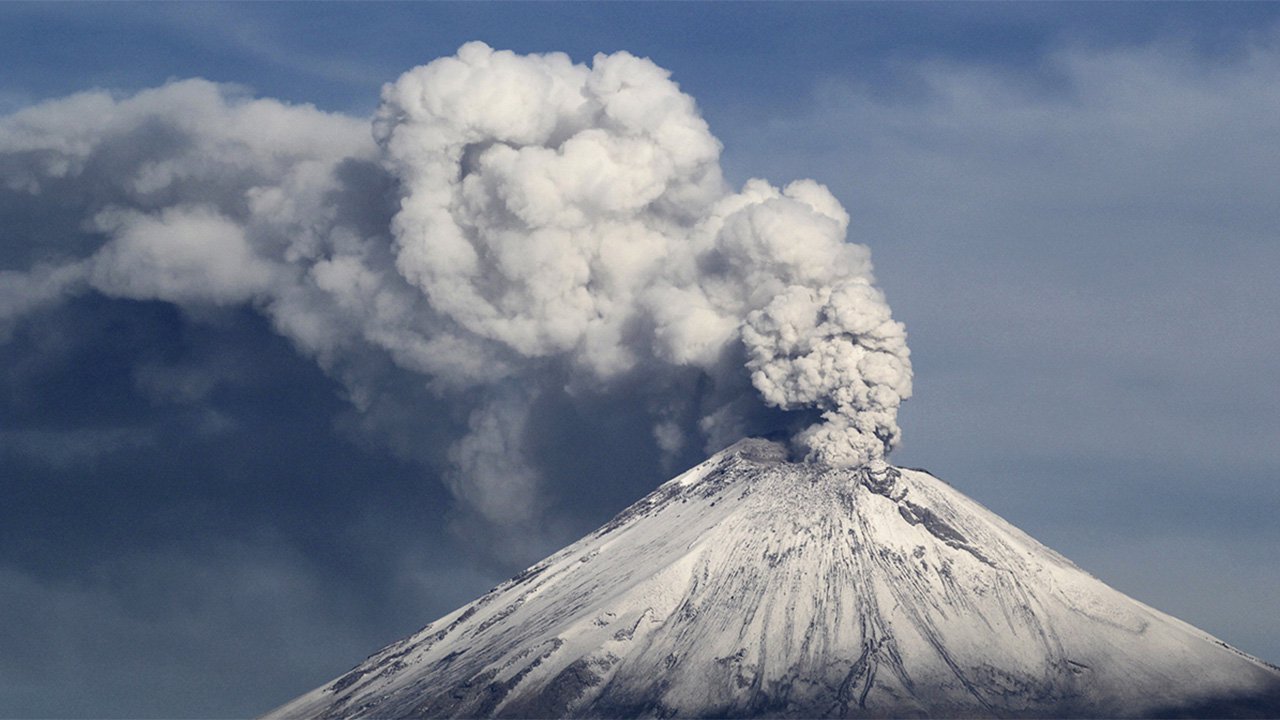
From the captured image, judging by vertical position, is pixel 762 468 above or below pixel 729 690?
above

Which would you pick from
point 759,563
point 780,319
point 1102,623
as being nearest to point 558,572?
point 759,563

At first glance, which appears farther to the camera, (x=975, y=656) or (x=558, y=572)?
(x=558, y=572)

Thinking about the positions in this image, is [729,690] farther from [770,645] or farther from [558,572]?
[558,572]

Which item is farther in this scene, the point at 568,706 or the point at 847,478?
the point at 847,478

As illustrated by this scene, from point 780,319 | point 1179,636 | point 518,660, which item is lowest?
point 1179,636

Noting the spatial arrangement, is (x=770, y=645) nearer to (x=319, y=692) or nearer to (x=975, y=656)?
(x=975, y=656)

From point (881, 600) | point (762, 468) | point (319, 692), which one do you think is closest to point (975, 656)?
point (881, 600)
